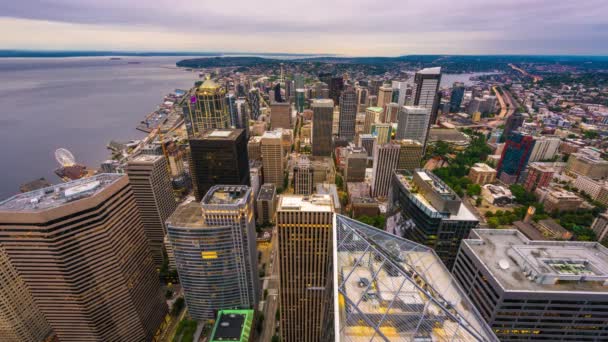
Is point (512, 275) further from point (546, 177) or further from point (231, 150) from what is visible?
point (546, 177)

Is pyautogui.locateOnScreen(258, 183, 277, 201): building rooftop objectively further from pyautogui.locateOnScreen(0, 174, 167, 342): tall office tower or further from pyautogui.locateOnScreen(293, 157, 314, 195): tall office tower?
pyautogui.locateOnScreen(0, 174, 167, 342): tall office tower

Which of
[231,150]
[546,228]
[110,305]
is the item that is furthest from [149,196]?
[546,228]

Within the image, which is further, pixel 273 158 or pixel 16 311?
pixel 273 158

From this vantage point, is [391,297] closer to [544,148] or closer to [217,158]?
[217,158]

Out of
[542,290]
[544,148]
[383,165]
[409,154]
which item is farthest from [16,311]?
[544,148]

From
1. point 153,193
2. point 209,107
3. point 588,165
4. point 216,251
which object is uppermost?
point 209,107
